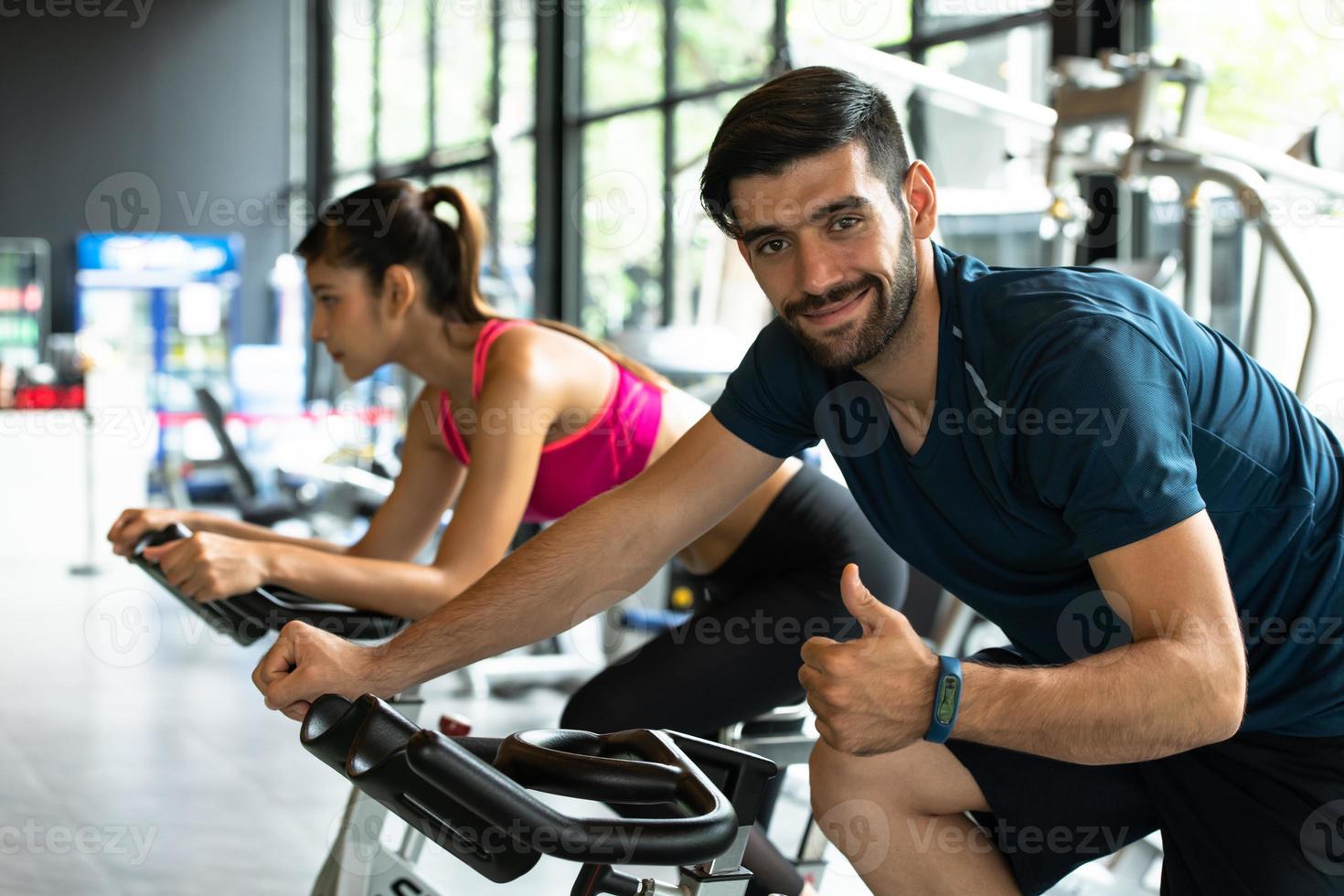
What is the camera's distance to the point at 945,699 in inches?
38.2

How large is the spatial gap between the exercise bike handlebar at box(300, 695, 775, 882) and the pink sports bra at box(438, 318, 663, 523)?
1021 millimetres

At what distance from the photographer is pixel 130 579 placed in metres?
6.41

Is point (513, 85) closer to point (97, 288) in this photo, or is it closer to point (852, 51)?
point (97, 288)

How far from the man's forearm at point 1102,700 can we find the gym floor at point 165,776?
1490 millimetres

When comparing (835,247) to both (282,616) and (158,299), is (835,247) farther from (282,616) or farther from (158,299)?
(158,299)

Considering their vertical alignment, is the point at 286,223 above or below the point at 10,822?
above

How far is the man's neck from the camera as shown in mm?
1302

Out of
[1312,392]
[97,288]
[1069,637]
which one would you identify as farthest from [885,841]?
[97,288]

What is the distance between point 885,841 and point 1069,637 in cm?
29

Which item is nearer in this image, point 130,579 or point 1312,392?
point 1312,392
